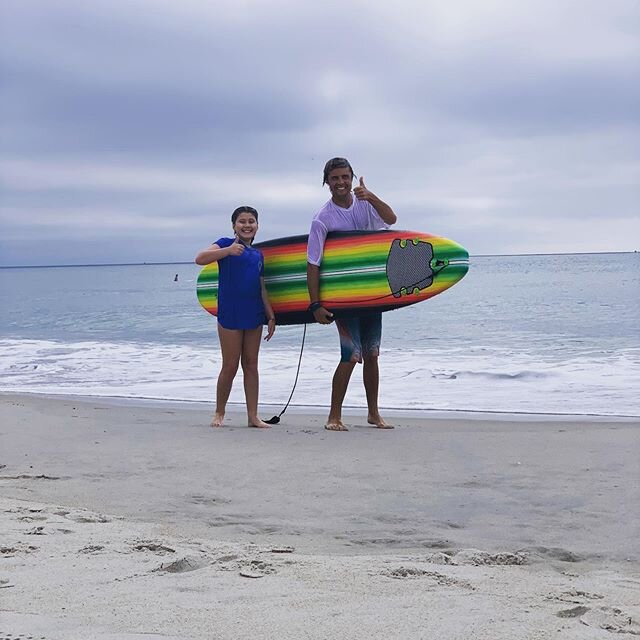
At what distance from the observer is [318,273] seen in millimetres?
5812

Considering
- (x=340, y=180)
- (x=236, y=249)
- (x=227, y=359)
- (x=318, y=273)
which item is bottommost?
(x=227, y=359)

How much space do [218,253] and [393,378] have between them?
12.9 ft

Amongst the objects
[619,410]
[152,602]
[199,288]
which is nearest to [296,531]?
[152,602]

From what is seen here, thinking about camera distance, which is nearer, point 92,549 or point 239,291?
point 92,549

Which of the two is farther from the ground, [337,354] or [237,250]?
[237,250]

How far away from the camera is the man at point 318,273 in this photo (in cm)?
552

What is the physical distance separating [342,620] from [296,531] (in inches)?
42.7

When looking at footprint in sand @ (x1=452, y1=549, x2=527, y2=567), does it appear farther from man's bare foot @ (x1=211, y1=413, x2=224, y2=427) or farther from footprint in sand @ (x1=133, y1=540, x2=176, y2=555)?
man's bare foot @ (x1=211, y1=413, x2=224, y2=427)

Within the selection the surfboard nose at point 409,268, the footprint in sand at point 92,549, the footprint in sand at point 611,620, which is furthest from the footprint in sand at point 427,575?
the surfboard nose at point 409,268

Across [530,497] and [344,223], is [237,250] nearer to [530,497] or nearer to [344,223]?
[344,223]

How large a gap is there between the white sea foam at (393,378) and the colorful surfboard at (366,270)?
150 centimetres

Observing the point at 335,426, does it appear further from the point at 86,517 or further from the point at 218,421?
the point at 86,517

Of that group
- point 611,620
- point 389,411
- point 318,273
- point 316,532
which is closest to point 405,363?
point 389,411

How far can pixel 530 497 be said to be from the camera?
12.1 feet
